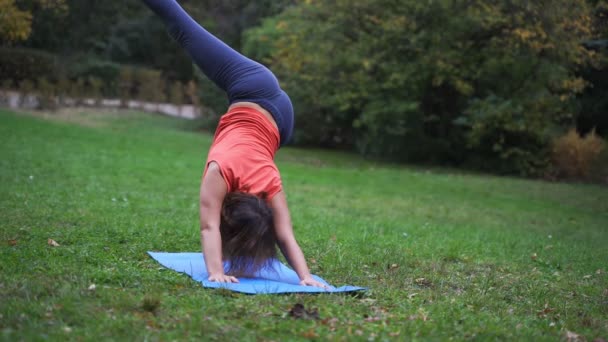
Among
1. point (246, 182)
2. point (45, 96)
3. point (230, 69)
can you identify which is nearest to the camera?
point (246, 182)

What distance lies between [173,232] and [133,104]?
97.1 ft

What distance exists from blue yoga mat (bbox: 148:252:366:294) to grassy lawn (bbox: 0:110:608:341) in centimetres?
13

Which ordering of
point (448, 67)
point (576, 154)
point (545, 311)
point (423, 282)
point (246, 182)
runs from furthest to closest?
point (576, 154)
point (448, 67)
point (423, 282)
point (246, 182)
point (545, 311)

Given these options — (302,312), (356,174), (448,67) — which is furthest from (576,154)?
(302,312)

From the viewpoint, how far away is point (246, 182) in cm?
552

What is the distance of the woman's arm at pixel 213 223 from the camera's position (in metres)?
5.22

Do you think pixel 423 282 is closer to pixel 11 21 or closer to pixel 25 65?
pixel 11 21

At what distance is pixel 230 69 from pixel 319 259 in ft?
7.09

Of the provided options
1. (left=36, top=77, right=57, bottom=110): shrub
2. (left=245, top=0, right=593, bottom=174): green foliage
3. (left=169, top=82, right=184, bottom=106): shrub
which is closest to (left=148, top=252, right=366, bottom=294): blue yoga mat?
(left=245, top=0, right=593, bottom=174): green foliage

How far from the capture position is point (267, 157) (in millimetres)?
5914

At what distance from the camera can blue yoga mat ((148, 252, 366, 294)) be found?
16.6 ft

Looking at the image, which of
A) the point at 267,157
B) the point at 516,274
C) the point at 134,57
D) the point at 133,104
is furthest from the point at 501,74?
the point at 134,57

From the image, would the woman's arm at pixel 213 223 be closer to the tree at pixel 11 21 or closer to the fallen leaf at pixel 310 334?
the fallen leaf at pixel 310 334

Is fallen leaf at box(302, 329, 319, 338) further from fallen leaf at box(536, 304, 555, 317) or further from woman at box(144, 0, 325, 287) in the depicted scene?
fallen leaf at box(536, 304, 555, 317)
